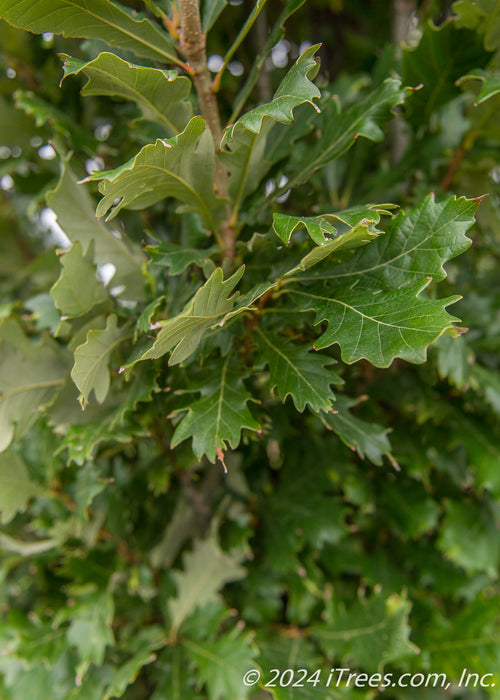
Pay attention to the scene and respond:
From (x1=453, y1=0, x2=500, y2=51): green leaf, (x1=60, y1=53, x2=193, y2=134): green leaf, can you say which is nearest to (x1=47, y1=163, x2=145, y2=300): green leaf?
(x1=60, y1=53, x2=193, y2=134): green leaf

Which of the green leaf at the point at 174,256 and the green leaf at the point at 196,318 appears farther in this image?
the green leaf at the point at 174,256

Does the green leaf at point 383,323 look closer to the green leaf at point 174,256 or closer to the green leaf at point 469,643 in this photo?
the green leaf at point 174,256

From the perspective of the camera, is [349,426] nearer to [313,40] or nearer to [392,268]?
[392,268]

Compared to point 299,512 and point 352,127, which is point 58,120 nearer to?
point 352,127

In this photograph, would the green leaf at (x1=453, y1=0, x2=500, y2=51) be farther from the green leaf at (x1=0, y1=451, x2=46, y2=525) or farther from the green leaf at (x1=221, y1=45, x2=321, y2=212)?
the green leaf at (x1=0, y1=451, x2=46, y2=525)

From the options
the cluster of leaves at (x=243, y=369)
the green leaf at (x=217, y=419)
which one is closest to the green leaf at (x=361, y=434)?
the cluster of leaves at (x=243, y=369)

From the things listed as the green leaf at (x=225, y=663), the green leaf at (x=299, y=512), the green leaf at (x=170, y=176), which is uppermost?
the green leaf at (x=170, y=176)
